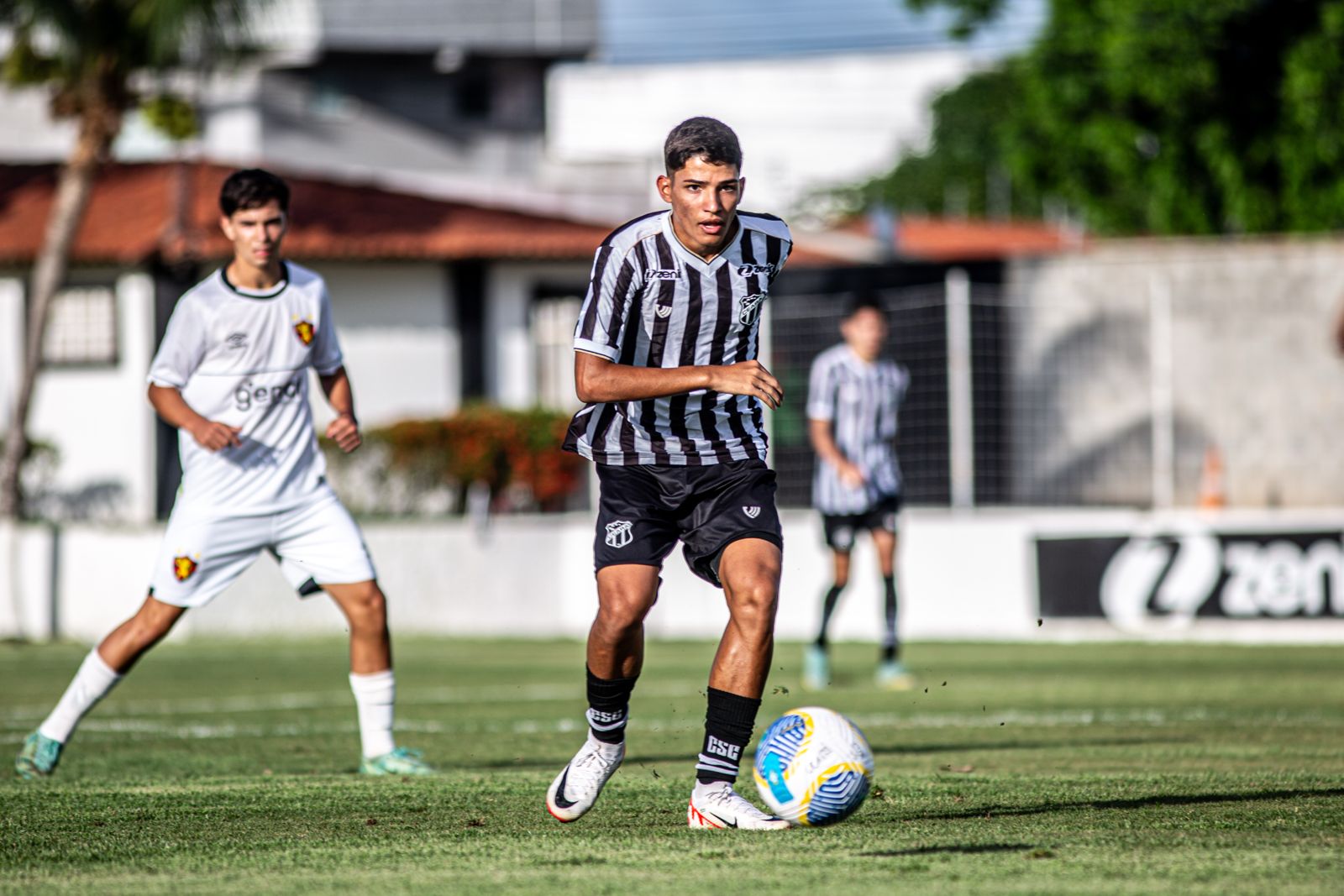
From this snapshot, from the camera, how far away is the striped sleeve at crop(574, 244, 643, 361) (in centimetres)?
620

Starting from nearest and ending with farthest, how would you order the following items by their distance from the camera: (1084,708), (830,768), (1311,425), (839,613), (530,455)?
1. (830,768)
2. (1084,708)
3. (839,613)
4. (1311,425)
5. (530,455)

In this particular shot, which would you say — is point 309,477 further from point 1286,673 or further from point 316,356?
point 1286,673

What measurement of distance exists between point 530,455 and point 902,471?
581 cm

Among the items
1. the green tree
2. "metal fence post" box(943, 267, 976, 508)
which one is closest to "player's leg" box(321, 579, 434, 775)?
"metal fence post" box(943, 267, 976, 508)

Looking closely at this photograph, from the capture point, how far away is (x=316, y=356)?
8133 millimetres

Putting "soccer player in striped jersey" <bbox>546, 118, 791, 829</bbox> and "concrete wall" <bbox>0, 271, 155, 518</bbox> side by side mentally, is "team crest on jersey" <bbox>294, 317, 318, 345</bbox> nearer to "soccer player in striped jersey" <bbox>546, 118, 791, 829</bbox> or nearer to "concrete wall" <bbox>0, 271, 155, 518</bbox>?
"soccer player in striped jersey" <bbox>546, 118, 791, 829</bbox>

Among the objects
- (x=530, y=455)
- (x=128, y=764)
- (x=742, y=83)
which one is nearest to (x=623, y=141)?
(x=742, y=83)

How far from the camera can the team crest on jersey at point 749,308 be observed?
6.29 m

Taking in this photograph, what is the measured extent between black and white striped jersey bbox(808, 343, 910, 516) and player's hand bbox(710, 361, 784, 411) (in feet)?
23.8

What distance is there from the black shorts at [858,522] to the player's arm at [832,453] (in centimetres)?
23

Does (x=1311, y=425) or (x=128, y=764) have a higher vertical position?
(x=1311, y=425)

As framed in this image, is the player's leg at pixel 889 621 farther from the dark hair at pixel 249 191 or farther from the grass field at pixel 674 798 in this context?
the dark hair at pixel 249 191

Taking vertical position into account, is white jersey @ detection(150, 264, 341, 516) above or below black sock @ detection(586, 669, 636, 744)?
above

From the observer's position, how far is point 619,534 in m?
6.32
